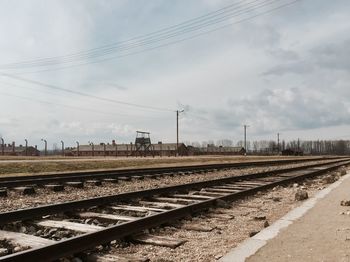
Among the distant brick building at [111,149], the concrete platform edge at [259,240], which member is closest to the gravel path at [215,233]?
the concrete platform edge at [259,240]

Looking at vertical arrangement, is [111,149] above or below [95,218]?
above

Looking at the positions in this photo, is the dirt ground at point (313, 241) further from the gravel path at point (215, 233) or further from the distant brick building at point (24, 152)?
the distant brick building at point (24, 152)

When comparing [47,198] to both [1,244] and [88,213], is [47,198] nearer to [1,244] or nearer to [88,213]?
[88,213]

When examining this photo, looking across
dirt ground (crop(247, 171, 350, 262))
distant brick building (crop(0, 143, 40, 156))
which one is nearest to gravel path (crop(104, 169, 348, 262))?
dirt ground (crop(247, 171, 350, 262))

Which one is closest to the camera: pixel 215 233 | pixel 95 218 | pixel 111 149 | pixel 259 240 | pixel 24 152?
pixel 259 240

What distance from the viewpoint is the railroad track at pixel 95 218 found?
5.93 metres

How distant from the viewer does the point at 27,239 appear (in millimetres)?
6602

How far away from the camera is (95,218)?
880 centimetres

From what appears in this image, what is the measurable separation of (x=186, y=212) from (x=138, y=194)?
2731 mm

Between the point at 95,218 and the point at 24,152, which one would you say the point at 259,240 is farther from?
the point at 24,152

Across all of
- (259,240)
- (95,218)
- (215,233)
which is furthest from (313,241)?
(95,218)

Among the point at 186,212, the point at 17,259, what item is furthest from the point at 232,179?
the point at 17,259

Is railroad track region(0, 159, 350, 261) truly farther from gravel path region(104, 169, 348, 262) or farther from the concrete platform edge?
the concrete platform edge

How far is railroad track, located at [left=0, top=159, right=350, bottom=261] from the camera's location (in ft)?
19.4
